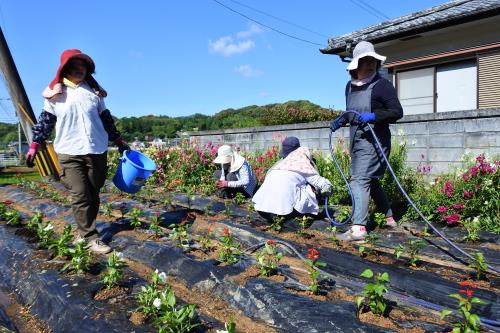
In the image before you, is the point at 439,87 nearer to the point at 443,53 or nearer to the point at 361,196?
the point at 443,53

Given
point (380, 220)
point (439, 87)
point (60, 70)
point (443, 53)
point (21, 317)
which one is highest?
point (443, 53)

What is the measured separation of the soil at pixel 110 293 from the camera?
2297 mm

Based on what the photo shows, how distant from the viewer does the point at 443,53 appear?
8.05 m

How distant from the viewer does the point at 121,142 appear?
3721 millimetres

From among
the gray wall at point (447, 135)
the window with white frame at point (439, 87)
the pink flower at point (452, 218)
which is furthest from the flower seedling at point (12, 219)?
the window with white frame at point (439, 87)

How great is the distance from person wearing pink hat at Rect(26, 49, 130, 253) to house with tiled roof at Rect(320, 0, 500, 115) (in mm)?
6494

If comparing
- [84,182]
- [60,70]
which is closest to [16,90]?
[60,70]

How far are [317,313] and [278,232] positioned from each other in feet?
5.75

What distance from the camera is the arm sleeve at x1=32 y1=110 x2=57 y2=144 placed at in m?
3.29

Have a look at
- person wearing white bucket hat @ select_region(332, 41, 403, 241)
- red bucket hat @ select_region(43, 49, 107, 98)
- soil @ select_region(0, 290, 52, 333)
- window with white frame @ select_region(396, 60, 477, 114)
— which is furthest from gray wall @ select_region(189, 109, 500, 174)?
soil @ select_region(0, 290, 52, 333)

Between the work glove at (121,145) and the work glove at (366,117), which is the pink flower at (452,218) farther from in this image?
the work glove at (121,145)

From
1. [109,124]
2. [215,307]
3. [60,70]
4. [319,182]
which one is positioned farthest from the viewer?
[319,182]

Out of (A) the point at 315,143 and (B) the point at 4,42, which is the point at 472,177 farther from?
(B) the point at 4,42

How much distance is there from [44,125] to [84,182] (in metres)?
0.56
